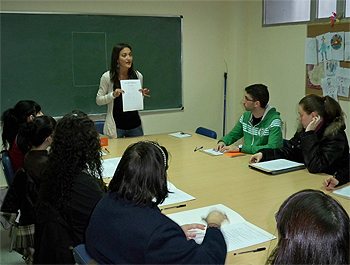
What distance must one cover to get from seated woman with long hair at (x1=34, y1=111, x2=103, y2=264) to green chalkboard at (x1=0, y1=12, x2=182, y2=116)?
9.09ft

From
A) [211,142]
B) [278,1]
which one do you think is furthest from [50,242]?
[278,1]

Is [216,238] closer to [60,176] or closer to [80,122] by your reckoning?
[60,176]

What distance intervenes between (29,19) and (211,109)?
8.86 ft

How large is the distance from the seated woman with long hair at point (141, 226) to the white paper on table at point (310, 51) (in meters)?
3.55

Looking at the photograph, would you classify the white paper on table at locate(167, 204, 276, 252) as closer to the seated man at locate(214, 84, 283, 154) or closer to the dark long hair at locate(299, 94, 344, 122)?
the dark long hair at locate(299, 94, 344, 122)

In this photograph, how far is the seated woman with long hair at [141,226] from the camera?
1.20m

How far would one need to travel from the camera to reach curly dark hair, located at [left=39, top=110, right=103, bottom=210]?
1715 mm

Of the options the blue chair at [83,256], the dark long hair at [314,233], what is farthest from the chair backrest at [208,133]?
the dark long hair at [314,233]

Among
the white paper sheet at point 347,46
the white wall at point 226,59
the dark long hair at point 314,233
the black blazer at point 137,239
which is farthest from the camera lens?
the white wall at point 226,59

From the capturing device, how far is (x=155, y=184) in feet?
4.39

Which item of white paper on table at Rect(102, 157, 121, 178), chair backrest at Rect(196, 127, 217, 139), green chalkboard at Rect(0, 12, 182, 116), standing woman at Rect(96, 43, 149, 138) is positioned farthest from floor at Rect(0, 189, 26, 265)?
chair backrest at Rect(196, 127, 217, 139)

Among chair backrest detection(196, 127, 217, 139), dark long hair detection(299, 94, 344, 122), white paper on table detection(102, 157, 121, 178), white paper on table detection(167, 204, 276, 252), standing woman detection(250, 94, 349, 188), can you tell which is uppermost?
dark long hair detection(299, 94, 344, 122)

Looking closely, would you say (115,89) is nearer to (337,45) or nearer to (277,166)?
(277,166)

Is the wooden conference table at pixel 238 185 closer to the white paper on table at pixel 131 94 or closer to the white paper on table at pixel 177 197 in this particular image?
the white paper on table at pixel 177 197
